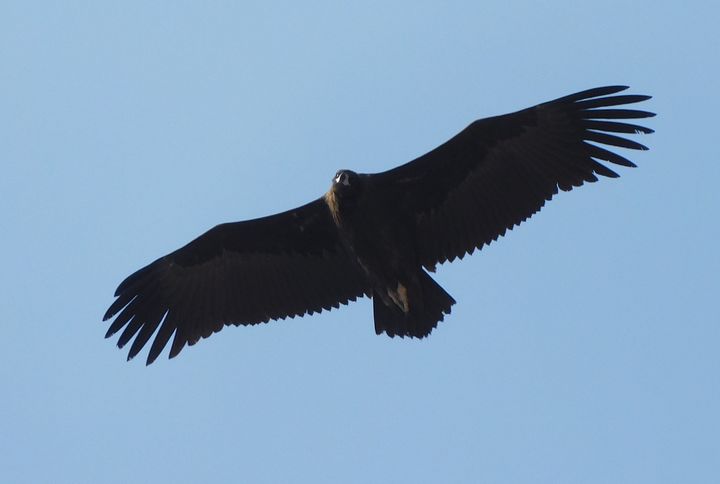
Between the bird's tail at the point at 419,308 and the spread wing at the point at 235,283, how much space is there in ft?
2.58

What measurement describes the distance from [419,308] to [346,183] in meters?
1.51

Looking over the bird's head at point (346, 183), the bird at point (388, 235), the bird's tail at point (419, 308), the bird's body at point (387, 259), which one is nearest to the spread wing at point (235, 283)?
the bird at point (388, 235)

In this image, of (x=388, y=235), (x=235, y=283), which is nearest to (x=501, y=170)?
(x=388, y=235)

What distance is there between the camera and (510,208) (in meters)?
17.6

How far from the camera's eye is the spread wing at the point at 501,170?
17328 millimetres

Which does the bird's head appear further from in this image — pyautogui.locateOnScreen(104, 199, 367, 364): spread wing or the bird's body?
pyautogui.locateOnScreen(104, 199, 367, 364): spread wing

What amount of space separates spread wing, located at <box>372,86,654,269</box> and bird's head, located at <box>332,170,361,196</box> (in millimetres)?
308

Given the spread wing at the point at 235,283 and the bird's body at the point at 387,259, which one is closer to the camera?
the bird's body at the point at 387,259

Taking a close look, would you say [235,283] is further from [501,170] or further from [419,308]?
[501,170]

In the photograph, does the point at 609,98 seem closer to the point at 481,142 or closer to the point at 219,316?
the point at 481,142

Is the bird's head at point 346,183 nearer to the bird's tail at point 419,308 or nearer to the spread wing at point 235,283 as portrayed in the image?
the spread wing at point 235,283

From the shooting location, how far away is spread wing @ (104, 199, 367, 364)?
18.1 metres

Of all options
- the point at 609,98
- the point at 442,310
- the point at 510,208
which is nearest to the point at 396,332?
the point at 442,310

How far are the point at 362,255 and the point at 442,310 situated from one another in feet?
3.30
